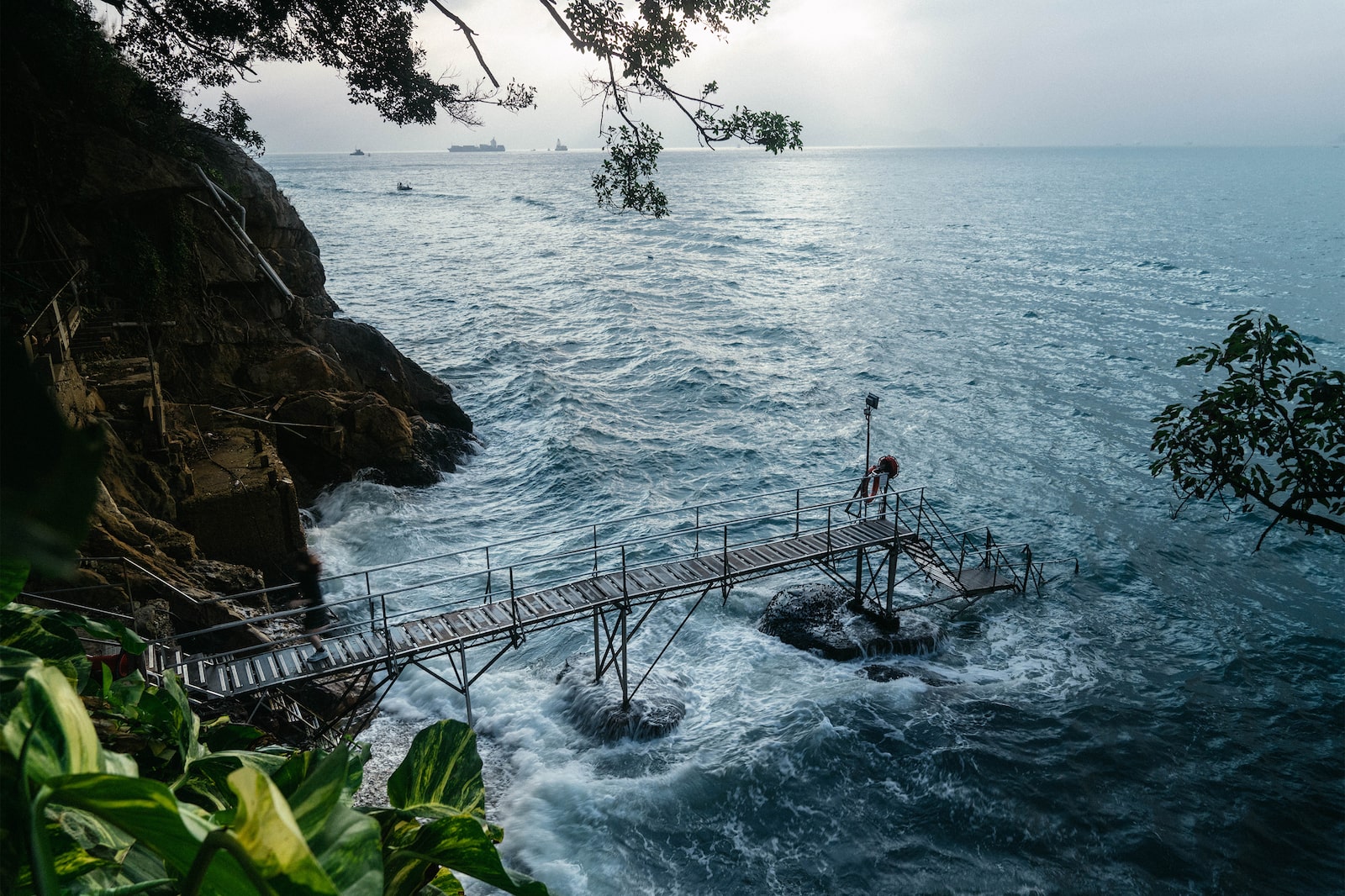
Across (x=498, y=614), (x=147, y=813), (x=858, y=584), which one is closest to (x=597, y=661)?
(x=498, y=614)

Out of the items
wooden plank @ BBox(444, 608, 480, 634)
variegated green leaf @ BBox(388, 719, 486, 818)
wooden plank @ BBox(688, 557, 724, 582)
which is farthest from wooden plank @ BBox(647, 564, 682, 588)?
variegated green leaf @ BBox(388, 719, 486, 818)

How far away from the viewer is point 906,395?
3941 centimetres

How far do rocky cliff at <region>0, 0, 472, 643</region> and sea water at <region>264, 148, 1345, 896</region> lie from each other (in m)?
2.61

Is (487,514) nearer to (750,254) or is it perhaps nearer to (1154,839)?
(1154,839)

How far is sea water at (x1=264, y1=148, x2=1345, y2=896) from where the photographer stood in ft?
47.7

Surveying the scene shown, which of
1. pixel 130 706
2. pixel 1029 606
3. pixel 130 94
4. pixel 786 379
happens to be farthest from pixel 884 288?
pixel 130 706

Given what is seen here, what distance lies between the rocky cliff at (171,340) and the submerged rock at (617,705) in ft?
23.0

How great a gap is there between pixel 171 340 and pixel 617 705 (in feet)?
51.4

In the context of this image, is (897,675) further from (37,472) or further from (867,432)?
(37,472)

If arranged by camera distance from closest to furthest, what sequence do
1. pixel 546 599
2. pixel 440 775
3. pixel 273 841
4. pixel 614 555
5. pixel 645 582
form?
pixel 273 841, pixel 440 775, pixel 546 599, pixel 645 582, pixel 614 555

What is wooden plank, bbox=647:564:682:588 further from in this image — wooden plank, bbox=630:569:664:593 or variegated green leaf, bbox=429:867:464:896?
variegated green leaf, bbox=429:867:464:896

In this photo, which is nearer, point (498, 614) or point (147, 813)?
point (147, 813)

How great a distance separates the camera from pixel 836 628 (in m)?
20.6

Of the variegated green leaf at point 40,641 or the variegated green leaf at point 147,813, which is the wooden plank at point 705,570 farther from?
the variegated green leaf at point 147,813
